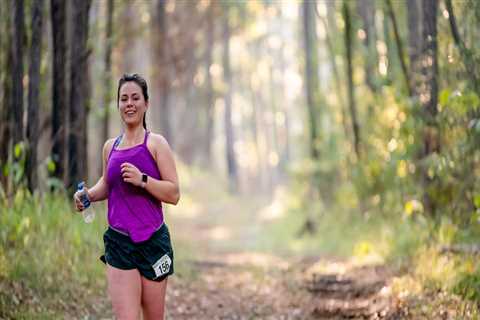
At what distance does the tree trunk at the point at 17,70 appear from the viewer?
7.90 meters

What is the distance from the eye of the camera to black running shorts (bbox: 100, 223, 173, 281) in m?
4.40

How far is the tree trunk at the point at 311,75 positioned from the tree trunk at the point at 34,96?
9.48m

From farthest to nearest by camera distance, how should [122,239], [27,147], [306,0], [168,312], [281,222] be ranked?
[281,222] → [306,0] → [27,147] → [168,312] → [122,239]

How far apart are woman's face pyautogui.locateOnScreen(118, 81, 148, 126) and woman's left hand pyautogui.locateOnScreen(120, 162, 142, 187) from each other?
0.33 m

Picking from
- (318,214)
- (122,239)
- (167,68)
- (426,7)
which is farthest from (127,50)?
(122,239)

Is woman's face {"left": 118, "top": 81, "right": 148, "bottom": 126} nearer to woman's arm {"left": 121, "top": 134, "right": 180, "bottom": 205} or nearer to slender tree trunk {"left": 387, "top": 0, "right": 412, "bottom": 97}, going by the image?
woman's arm {"left": 121, "top": 134, "right": 180, "bottom": 205}

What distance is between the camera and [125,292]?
14.2ft

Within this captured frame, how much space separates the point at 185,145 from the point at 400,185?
28166mm

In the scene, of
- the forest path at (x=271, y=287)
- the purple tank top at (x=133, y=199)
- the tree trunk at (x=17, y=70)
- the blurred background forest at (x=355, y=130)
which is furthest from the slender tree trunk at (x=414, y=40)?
the purple tank top at (x=133, y=199)

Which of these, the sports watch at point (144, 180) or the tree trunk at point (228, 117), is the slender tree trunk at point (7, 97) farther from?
the tree trunk at point (228, 117)

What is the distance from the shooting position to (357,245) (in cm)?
1195

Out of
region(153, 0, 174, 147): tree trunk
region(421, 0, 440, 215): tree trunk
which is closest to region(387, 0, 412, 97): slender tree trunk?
region(421, 0, 440, 215): tree trunk

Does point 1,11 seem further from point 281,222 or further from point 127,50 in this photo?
point 127,50

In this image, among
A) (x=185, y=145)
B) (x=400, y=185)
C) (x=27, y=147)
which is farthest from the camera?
(x=185, y=145)
